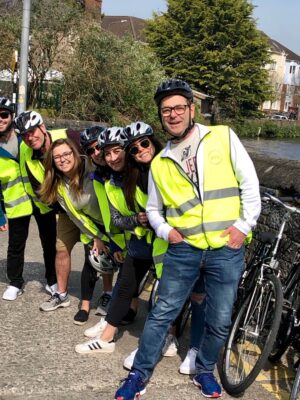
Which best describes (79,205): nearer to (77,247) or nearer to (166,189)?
(166,189)

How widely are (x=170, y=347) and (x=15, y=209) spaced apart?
6.36ft

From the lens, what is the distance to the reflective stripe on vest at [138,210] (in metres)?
3.60

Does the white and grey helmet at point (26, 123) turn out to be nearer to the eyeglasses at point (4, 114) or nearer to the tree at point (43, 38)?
the eyeglasses at point (4, 114)

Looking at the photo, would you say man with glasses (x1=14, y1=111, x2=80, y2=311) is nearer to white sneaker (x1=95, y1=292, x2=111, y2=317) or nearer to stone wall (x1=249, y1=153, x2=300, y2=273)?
white sneaker (x1=95, y1=292, x2=111, y2=317)

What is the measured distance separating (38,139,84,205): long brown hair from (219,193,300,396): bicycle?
5.21ft

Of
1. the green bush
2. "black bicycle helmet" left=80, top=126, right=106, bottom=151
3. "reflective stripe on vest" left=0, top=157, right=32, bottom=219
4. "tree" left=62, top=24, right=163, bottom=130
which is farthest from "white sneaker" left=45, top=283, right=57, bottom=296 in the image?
the green bush

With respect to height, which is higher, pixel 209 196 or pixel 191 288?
pixel 209 196

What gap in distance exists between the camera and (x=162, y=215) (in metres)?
3.41

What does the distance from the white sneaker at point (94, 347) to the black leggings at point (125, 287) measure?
0.56 feet

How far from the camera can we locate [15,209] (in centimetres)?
486

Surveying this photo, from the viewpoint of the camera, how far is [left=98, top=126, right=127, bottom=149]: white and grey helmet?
12.4ft

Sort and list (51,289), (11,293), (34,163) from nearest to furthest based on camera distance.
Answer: (34,163)
(11,293)
(51,289)

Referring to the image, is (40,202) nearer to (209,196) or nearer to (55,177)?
(55,177)

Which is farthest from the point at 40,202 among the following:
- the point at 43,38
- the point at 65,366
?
the point at 43,38
